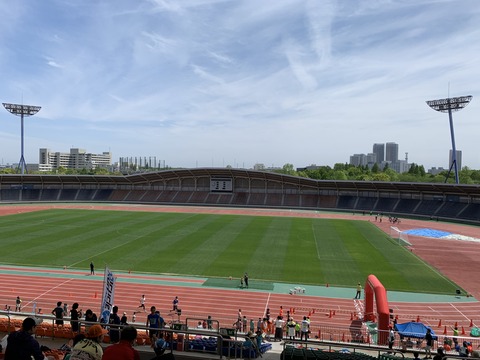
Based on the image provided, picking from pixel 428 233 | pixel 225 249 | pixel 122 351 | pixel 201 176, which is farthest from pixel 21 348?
pixel 201 176

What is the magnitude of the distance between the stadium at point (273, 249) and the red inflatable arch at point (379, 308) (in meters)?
0.18

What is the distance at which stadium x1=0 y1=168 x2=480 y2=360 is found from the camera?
21.3 m

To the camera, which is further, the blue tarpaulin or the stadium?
the blue tarpaulin

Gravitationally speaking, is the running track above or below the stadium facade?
below

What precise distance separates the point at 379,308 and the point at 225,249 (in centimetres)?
1960

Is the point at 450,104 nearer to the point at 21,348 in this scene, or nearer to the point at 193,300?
the point at 193,300

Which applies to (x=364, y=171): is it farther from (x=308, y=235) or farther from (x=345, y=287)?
(x=345, y=287)

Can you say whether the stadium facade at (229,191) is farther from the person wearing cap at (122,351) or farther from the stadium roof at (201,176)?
the person wearing cap at (122,351)

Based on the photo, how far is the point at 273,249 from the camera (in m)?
35.5

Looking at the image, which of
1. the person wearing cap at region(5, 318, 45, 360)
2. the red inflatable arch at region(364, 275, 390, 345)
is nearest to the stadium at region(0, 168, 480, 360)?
the red inflatable arch at region(364, 275, 390, 345)

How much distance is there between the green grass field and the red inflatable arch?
6.31 meters

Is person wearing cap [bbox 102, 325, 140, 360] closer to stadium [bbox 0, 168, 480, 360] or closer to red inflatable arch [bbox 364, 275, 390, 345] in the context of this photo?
stadium [bbox 0, 168, 480, 360]

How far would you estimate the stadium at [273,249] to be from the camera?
840 inches

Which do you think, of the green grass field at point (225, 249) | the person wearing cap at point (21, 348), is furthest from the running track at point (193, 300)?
the person wearing cap at point (21, 348)
